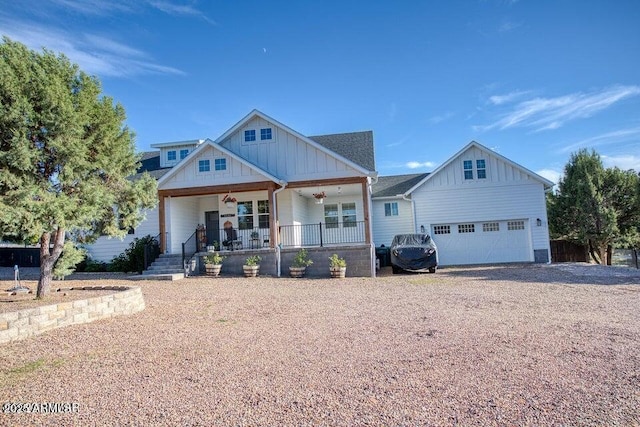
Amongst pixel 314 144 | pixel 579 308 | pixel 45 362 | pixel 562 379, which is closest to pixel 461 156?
pixel 314 144

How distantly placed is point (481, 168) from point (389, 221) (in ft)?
17.4

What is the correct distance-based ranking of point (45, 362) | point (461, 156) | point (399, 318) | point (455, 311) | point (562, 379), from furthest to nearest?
point (461, 156), point (455, 311), point (399, 318), point (45, 362), point (562, 379)

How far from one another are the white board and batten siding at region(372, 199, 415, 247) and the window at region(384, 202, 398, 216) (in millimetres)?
76

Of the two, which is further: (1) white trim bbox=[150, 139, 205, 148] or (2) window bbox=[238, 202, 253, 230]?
(1) white trim bbox=[150, 139, 205, 148]

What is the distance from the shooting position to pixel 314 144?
1609cm

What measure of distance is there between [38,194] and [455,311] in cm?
794

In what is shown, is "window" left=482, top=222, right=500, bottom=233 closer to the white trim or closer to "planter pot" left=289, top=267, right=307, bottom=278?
"planter pot" left=289, top=267, right=307, bottom=278

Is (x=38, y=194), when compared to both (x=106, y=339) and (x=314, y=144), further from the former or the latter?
(x=314, y=144)

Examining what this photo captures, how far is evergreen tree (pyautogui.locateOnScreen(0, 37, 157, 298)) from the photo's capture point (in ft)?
22.2

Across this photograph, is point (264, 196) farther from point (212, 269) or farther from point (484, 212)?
point (484, 212)

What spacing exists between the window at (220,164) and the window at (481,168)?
40.1 feet

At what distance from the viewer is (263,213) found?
18266 mm

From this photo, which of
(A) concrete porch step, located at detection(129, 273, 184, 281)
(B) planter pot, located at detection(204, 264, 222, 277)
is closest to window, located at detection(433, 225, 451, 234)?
(B) planter pot, located at detection(204, 264, 222, 277)

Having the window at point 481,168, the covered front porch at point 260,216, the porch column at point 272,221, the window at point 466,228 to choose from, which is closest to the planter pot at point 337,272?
the covered front porch at point 260,216
